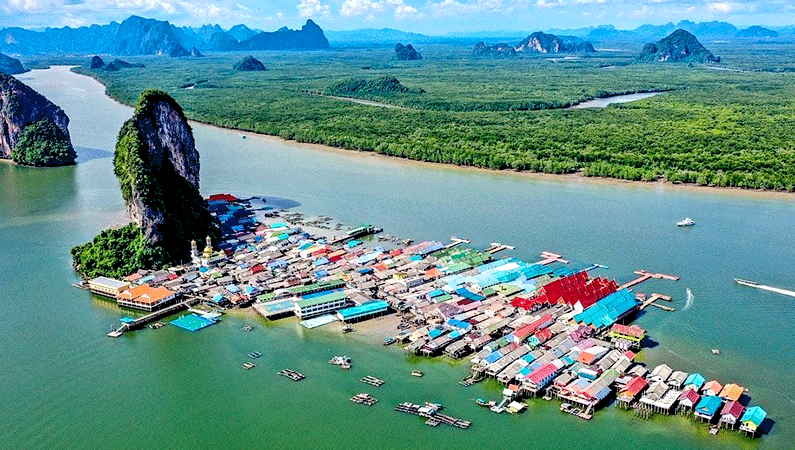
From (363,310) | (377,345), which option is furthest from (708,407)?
(363,310)

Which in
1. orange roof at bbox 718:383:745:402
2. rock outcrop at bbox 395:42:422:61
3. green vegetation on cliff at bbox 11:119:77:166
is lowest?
orange roof at bbox 718:383:745:402

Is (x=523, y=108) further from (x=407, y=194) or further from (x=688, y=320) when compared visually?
(x=688, y=320)

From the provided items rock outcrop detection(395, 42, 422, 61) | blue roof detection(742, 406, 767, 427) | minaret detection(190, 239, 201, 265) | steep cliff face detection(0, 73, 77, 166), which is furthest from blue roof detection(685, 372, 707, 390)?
rock outcrop detection(395, 42, 422, 61)

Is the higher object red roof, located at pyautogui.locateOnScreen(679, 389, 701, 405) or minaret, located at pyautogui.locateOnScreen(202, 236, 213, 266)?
minaret, located at pyautogui.locateOnScreen(202, 236, 213, 266)

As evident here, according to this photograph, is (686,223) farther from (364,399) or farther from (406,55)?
(406,55)

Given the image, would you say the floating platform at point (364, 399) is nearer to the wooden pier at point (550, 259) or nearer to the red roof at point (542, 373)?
the red roof at point (542, 373)

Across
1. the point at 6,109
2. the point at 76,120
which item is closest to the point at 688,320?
the point at 6,109

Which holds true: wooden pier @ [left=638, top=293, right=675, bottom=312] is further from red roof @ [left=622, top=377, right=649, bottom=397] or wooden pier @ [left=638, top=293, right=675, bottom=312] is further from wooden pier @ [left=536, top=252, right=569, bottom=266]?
red roof @ [left=622, top=377, right=649, bottom=397]
